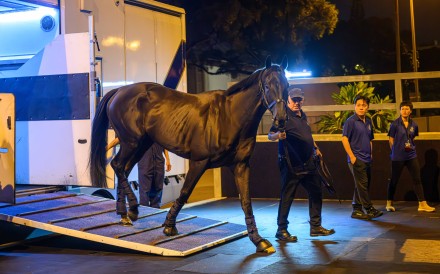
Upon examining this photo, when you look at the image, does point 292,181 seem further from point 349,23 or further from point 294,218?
point 349,23

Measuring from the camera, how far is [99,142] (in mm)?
8859

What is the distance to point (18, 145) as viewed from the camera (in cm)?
964

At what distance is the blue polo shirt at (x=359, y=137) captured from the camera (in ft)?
33.6

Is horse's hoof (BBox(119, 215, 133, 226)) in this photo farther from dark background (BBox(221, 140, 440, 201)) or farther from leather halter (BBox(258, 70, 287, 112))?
dark background (BBox(221, 140, 440, 201))

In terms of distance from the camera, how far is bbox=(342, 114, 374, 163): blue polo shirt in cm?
1023

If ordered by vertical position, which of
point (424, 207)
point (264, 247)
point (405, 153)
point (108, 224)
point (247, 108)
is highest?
point (247, 108)

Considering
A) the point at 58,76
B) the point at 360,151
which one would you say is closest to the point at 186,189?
the point at 58,76

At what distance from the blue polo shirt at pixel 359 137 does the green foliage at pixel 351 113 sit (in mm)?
3169

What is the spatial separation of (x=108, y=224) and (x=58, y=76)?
7.58ft

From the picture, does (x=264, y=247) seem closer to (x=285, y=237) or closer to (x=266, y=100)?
(x=285, y=237)

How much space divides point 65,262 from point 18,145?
8.33ft

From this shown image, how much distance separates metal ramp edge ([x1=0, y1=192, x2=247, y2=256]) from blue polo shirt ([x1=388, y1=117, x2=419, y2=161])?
3314 mm

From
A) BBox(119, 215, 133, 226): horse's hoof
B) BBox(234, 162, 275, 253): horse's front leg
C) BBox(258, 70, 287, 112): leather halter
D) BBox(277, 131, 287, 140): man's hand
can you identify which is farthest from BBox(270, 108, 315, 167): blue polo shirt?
BBox(119, 215, 133, 226): horse's hoof

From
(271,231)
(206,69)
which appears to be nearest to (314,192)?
(271,231)
